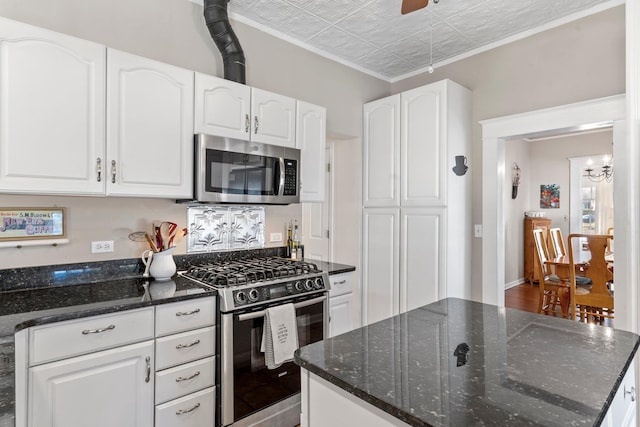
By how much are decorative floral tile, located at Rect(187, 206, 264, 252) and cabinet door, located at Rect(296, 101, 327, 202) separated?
46 cm

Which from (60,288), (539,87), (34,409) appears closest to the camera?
(34,409)

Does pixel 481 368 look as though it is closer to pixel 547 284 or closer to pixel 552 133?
pixel 552 133

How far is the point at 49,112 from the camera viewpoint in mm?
1714

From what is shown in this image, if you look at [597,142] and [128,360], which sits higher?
[597,142]

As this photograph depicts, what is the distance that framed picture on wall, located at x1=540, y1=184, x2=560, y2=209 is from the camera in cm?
661

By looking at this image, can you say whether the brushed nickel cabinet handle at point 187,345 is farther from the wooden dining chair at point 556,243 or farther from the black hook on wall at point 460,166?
the wooden dining chair at point 556,243

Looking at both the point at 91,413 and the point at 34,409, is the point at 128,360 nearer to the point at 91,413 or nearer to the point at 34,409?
the point at 91,413

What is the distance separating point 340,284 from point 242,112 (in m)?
1.50

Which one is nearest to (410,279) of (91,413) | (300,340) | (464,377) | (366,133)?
(300,340)

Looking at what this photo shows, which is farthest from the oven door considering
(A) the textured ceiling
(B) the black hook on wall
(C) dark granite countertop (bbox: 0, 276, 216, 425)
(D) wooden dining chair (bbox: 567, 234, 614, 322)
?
(D) wooden dining chair (bbox: 567, 234, 614, 322)

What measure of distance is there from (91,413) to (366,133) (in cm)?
304

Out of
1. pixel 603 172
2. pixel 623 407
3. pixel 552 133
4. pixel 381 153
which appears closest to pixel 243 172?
pixel 381 153

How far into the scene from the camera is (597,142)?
6129 millimetres

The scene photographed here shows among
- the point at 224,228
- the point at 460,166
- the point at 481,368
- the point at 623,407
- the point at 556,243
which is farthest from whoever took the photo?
the point at 556,243
